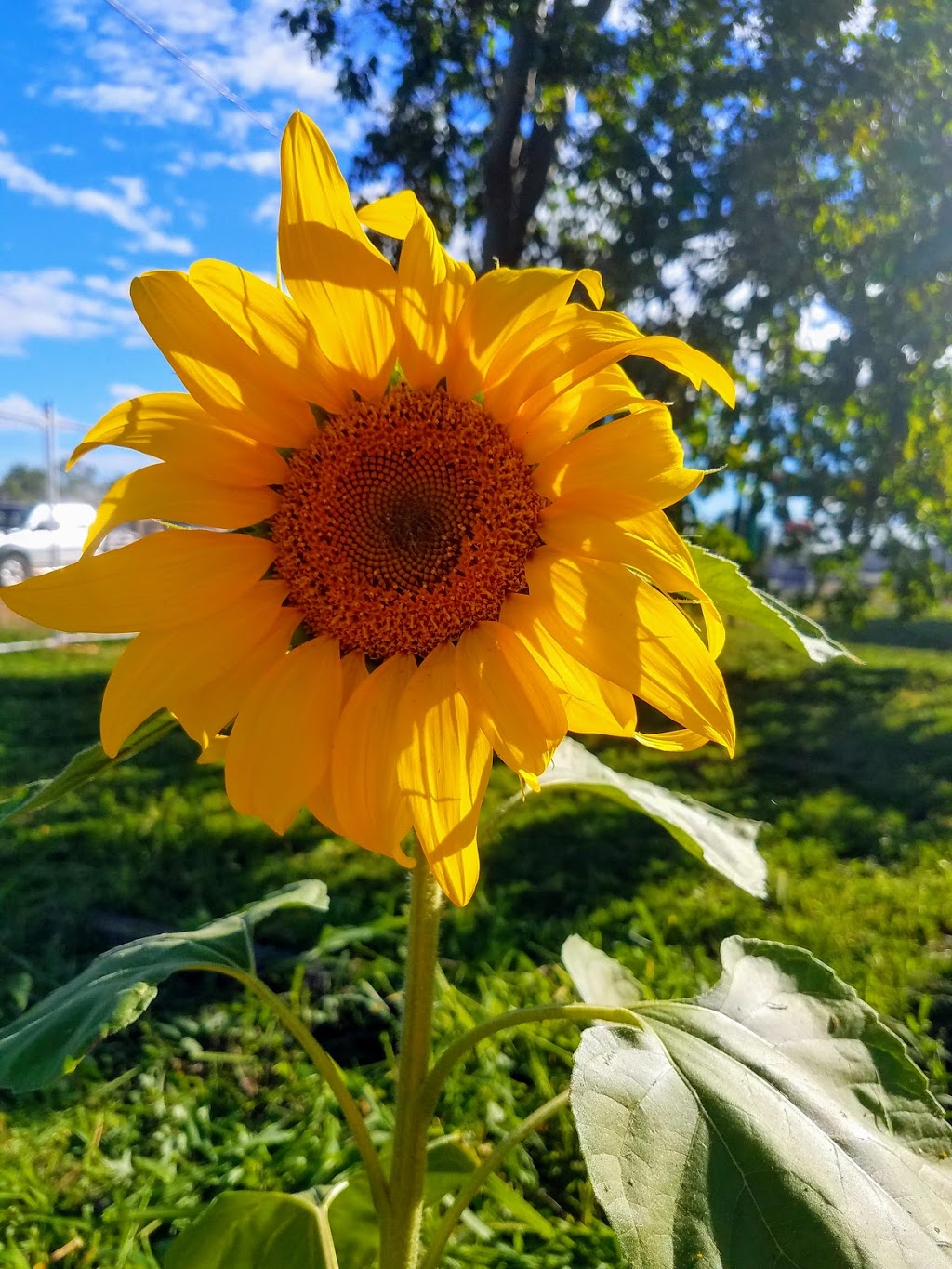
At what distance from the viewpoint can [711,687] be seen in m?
A: 0.83

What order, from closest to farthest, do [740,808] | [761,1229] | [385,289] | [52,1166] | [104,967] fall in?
1. [761,1229]
2. [385,289]
3. [104,967]
4. [52,1166]
5. [740,808]

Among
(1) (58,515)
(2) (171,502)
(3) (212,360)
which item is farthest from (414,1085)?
(1) (58,515)

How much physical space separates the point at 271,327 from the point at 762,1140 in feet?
2.64

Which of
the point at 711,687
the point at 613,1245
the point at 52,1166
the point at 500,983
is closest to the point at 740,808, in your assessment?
the point at 500,983

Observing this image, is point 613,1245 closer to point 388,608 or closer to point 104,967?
point 104,967

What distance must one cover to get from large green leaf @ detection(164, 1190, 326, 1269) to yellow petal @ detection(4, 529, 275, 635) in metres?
0.62

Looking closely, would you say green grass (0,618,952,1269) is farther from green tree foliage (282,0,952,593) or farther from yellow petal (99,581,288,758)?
green tree foliage (282,0,952,593)

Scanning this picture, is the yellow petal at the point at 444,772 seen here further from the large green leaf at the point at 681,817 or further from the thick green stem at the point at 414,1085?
the large green leaf at the point at 681,817

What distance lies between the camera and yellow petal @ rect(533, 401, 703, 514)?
81 centimetres

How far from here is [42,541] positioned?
1004 centimetres

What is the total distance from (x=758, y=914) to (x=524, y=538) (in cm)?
180

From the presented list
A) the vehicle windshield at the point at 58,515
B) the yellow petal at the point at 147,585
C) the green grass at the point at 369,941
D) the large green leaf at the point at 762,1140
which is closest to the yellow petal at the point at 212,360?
the yellow petal at the point at 147,585

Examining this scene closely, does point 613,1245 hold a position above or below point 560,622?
below

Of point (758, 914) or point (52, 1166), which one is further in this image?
point (758, 914)
